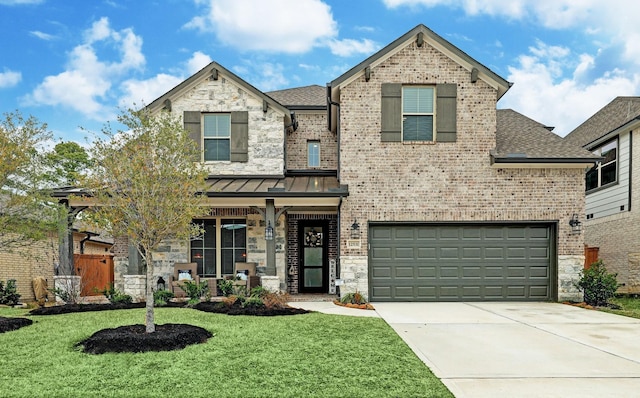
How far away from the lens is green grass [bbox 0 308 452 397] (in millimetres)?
4688

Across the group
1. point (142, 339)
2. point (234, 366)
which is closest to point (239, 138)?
point (142, 339)

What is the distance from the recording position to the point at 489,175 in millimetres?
11977

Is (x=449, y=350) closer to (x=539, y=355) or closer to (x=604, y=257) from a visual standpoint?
(x=539, y=355)

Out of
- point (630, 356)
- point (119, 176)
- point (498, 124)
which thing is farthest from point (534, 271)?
point (119, 176)

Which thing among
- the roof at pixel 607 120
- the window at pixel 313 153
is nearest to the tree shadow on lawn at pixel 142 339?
the window at pixel 313 153

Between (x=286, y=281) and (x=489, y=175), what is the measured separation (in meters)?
6.51

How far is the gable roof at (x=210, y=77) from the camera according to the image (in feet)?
43.1

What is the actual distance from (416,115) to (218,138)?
579cm

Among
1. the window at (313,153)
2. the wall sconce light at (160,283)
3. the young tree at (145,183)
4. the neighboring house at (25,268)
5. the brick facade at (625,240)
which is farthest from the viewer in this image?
the window at (313,153)

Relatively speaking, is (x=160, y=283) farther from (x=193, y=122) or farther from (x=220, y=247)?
(x=193, y=122)

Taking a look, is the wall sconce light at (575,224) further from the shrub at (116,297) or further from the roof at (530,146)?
the shrub at (116,297)

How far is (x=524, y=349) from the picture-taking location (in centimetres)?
654

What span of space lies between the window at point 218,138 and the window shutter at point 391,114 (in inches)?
183

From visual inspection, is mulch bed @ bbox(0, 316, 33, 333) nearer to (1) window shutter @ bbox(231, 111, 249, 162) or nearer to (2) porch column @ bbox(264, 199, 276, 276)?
(2) porch column @ bbox(264, 199, 276, 276)
